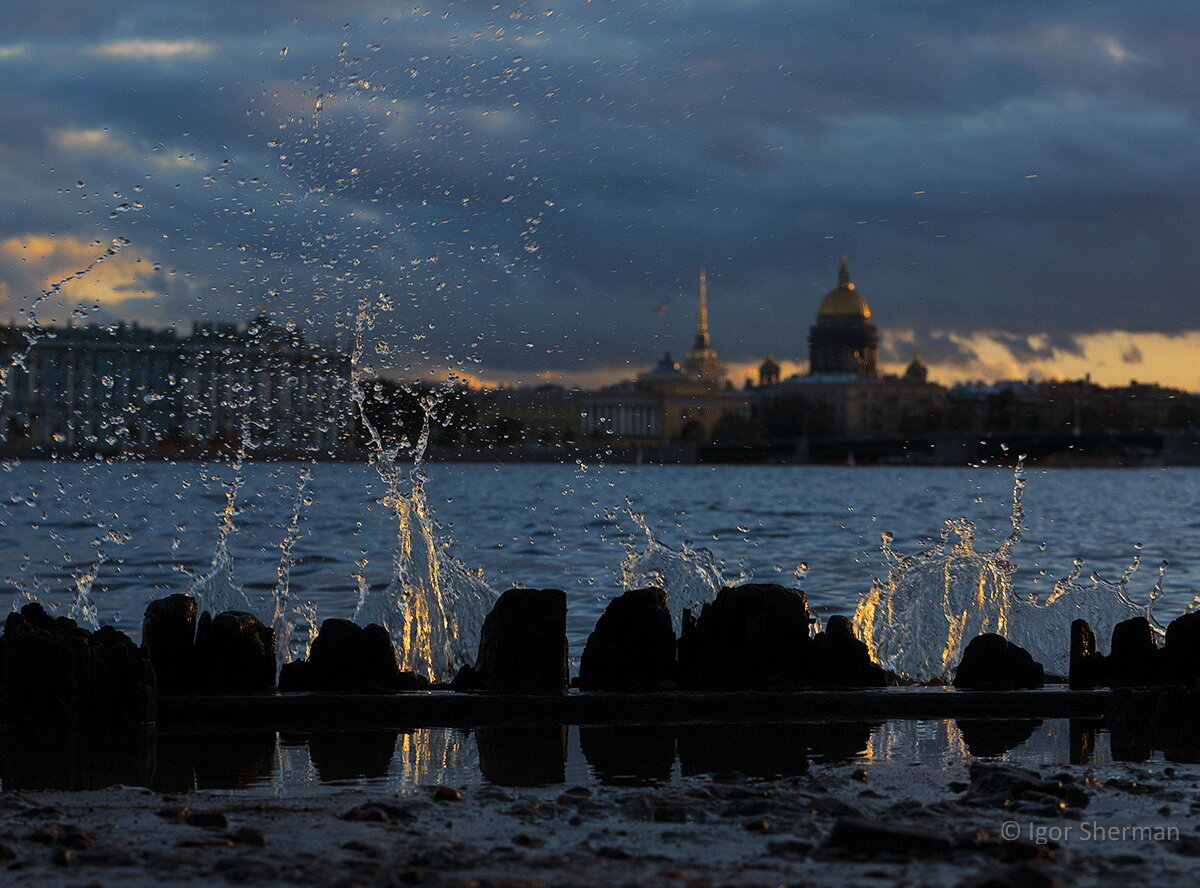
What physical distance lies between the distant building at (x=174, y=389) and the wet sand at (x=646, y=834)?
12530mm

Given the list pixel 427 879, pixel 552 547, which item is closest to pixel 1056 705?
pixel 427 879

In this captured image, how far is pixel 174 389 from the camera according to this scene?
6147cm

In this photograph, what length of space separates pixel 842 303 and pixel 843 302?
0.16m

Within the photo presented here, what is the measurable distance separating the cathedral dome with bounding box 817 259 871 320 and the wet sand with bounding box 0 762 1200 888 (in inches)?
7569

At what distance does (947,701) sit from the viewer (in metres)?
7.56

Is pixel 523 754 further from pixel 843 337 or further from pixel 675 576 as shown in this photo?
pixel 843 337

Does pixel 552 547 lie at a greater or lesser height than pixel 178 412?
lesser

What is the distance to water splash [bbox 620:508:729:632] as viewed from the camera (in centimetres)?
1168

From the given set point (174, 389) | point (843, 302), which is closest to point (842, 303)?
point (843, 302)

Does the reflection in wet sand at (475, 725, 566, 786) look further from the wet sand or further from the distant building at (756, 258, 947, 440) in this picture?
the distant building at (756, 258, 947, 440)

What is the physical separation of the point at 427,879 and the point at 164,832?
3.26 ft

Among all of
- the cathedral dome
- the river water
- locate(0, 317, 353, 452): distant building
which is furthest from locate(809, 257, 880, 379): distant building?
the river water

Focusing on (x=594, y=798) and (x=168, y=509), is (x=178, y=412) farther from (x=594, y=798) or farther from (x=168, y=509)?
(x=594, y=798)

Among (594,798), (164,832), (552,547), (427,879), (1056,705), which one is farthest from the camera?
(552,547)
